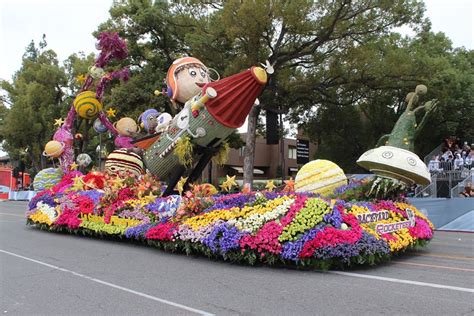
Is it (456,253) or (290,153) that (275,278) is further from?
(290,153)

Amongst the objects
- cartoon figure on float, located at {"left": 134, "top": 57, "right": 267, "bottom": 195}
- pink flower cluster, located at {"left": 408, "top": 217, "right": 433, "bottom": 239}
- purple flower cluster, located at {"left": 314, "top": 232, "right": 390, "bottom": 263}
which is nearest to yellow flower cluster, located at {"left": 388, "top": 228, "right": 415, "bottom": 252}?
pink flower cluster, located at {"left": 408, "top": 217, "right": 433, "bottom": 239}

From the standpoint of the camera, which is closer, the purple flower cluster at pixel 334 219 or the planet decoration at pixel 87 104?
the purple flower cluster at pixel 334 219

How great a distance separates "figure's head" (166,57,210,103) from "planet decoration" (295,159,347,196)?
3.43 meters

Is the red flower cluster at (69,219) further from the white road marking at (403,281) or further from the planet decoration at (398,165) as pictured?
the planet decoration at (398,165)

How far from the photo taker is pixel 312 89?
75.2ft

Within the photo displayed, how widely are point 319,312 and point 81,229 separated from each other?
8.52m

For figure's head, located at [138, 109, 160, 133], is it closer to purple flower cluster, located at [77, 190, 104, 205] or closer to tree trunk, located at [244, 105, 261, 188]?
purple flower cluster, located at [77, 190, 104, 205]

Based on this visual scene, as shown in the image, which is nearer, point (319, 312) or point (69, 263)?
point (319, 312)

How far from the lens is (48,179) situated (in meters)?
15.3

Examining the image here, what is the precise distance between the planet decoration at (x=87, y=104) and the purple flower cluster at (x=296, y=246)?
9.56 meters

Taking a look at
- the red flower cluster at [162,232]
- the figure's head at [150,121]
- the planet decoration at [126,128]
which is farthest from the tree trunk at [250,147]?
the red flower cluster at [162,232]

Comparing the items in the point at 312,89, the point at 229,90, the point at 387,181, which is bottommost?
the point at 387,181

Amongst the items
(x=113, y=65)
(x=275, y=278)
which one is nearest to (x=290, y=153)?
(x=113, y=65)

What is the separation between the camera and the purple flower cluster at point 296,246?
6.79 metres
